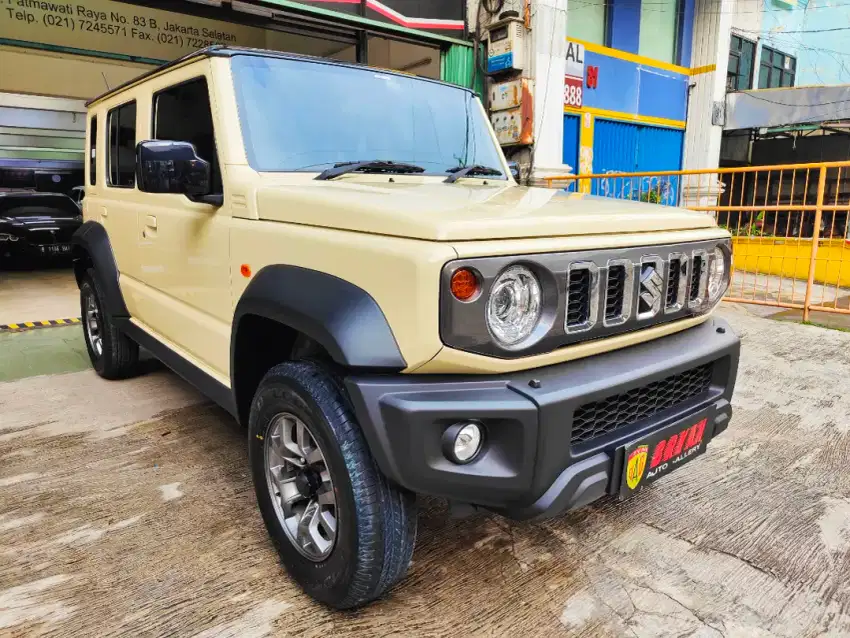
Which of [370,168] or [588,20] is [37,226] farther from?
[588,20]

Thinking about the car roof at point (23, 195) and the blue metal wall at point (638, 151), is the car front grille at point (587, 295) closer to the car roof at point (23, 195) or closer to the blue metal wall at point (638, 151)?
the blue metal wall at point (638, 151)

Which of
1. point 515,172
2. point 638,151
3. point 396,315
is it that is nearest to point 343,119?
point 515,172

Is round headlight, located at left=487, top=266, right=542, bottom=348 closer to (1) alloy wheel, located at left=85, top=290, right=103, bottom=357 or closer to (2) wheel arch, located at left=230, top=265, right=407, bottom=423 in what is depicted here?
(2) wheel arch, located at left=230, top=265, right=407, bottom=423

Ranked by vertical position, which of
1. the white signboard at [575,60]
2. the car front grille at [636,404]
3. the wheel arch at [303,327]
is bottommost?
the car front grille at [636,404]

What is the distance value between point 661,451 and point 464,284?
90 centimetres

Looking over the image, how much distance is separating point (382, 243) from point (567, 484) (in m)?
0.84

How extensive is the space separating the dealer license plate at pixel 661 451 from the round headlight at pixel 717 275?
1.55 feet

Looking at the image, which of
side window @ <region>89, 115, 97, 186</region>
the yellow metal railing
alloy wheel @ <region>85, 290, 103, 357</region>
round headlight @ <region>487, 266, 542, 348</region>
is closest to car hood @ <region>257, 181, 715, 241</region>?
round headlight @ <region>487, 266, 542, 348</region>

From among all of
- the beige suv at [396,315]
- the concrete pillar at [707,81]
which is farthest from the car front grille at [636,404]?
the concrete pillar at [707,81]

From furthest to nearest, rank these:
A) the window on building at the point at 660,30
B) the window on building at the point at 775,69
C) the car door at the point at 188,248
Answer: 1. the window on building at the point at 775,69
2. the window on building at the point at 660,30
3. the car door at the point at 188,248

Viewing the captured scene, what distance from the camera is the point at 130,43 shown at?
10320 mm

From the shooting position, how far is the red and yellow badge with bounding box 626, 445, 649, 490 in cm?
191

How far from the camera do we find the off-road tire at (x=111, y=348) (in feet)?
13.5

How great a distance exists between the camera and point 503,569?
230cm
